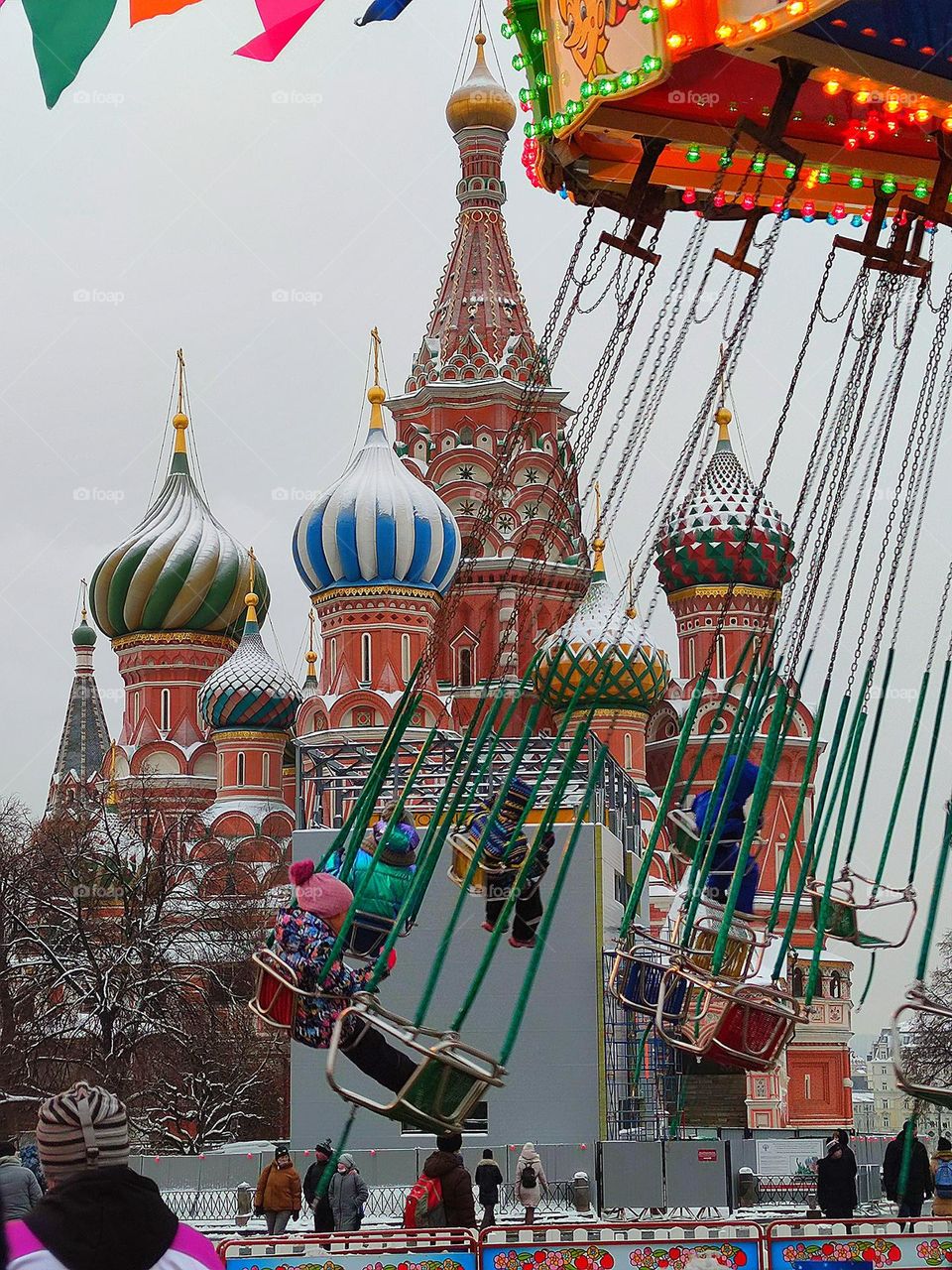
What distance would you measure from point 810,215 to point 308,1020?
456 cm

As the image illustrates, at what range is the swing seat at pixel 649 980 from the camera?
9188mm

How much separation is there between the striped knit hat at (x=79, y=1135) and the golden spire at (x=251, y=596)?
38.9 metres

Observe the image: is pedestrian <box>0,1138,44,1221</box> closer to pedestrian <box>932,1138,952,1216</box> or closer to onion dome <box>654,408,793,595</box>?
pedestrian <box>932,1138,952,1216</box>

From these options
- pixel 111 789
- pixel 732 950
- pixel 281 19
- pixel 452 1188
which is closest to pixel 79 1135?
pixel 281 19

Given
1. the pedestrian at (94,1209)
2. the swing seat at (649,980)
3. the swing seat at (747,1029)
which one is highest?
the swing seat at (649,980)

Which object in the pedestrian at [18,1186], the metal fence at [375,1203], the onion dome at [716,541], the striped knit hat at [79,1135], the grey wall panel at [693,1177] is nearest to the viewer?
the striped knit hat at [79,1135]

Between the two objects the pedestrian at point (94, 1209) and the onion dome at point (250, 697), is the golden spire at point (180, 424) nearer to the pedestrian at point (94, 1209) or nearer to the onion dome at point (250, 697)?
the onion dome at point (250, 697)

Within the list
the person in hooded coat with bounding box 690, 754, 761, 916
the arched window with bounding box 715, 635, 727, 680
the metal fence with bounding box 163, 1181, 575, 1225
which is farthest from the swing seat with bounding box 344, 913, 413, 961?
the arched window with bounding box 715, 635, 727, 680

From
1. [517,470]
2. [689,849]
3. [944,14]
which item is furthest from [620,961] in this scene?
[517,470]

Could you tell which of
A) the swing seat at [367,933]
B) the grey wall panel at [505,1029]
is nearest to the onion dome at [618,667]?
the grey wall panel at [505,1029]

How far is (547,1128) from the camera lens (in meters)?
22.0

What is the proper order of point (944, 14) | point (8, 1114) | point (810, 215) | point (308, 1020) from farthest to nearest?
point (8, 1114)
point (810, 215)
point (308, 1020)
point (944, 14)

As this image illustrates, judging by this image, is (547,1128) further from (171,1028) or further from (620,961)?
(620,961)

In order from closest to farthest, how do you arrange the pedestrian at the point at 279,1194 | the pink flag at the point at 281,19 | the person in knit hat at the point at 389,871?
the pink flag at the point at 281,19 → the person in knit hat at the point at 389,871 → the pedestrian at the point at 279,1194
